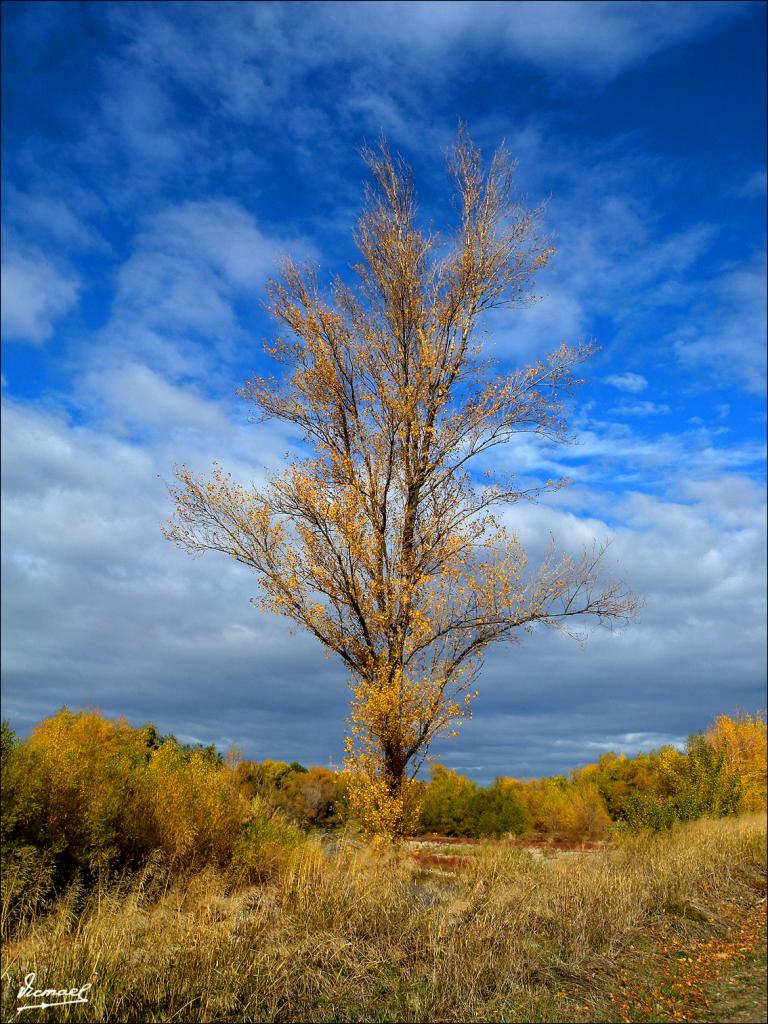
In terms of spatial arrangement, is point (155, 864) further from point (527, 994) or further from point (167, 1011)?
point (527, 994)

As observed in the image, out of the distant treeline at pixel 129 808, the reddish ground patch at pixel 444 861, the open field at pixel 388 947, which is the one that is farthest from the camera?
the reddish ground patch at pixel 444 861

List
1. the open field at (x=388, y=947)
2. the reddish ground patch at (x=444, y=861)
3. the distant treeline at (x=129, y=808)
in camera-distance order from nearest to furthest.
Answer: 1. the open field at (x=388, y=947)
2. the distant treeline at (x=129, y=808)
3. the reddish ground patch at (x=444, y=861)

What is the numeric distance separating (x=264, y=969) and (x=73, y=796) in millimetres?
3229

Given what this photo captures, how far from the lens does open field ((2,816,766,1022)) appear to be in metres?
5.29

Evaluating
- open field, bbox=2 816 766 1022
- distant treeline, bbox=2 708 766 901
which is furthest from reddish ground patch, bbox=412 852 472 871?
open field, bbox=2 816 766 1022

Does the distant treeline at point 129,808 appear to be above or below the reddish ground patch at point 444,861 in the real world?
above

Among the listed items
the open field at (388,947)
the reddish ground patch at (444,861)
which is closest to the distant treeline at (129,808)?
the open field at (388,947)

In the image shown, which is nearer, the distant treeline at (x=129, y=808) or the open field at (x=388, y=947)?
the open field at (x=388, y=947)

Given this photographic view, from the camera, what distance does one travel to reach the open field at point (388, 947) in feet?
17.4

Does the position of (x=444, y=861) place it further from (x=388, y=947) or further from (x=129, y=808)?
(x=388, y=947)

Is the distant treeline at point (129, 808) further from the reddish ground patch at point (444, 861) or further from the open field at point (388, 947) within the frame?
the reddish ground patch at point (444, 861)

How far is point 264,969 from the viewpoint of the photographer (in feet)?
18.5

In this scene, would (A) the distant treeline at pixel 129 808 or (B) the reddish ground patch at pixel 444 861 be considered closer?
(A) the distant treeline at pixel 129 808

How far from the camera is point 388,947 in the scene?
6.54 metres
